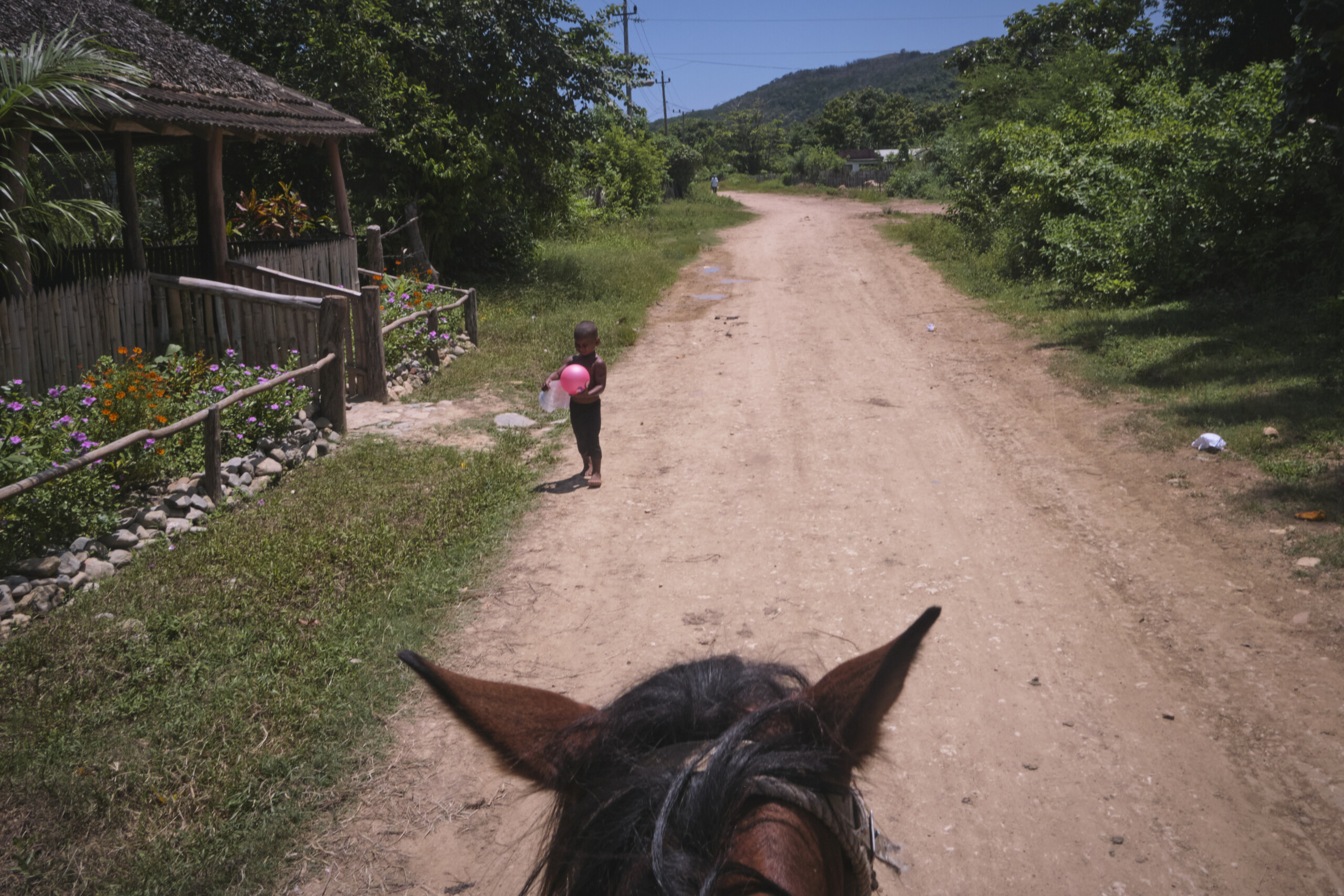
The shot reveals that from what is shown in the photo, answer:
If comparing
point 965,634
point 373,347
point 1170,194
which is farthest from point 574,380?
point 1170,194

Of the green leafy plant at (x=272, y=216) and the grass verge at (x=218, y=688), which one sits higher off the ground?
the green leafy plant at (x=272, y=216)

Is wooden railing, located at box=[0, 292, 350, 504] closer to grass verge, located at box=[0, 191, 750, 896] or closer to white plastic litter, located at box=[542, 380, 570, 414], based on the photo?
grass verge, located at box=[0, 191, 750, 896]

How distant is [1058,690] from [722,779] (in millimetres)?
2859

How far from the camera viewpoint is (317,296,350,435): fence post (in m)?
7.40

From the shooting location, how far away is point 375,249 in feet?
38.8

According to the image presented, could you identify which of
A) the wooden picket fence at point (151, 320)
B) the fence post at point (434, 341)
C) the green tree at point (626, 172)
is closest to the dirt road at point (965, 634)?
the fence post at point (434, 341)

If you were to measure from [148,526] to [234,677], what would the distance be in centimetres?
194

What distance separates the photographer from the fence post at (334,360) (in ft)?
24.3

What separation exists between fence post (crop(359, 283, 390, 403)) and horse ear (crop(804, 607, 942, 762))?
7655mm

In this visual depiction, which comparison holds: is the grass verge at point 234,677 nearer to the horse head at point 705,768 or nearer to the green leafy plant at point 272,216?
the horse head at point 705,768

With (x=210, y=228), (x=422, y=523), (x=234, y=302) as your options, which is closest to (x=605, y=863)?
(x=422, y=523)

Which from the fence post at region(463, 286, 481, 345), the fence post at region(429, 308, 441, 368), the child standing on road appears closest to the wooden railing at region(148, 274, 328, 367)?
the fence post at region(429, 308, 441, 368)

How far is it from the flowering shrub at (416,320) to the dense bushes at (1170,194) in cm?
877

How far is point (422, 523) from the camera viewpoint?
550 cm
